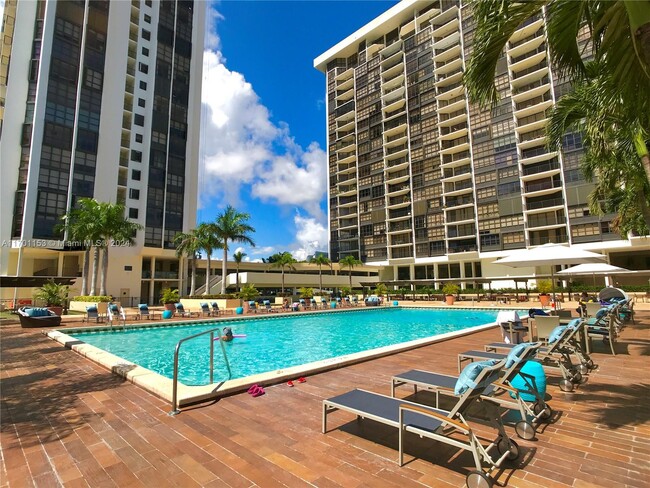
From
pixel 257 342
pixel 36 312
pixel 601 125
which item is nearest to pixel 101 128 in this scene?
pixel 36 312

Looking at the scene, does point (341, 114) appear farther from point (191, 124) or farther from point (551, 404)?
point (551, 404)

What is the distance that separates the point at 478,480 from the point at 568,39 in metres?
4.66

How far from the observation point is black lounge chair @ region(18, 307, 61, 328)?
609 inches

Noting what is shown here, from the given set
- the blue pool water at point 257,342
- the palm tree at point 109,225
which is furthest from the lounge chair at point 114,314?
the palm tree at point 109,225

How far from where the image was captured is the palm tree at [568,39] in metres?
3.42

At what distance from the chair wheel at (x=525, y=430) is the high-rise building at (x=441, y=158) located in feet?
135

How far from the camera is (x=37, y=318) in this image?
15617mm

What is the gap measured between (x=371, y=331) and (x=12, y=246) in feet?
110

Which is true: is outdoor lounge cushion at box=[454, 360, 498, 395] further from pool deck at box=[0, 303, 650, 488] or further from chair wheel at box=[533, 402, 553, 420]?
chair wheel at box=[533, 402, 553, 420]

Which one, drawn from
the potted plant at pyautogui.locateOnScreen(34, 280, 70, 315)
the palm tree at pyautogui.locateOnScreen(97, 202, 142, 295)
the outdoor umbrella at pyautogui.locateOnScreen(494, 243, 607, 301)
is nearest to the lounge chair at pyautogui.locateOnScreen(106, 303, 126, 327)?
the potted plant at pyautogui.locateOnScreen(34, 280, 70, 315)

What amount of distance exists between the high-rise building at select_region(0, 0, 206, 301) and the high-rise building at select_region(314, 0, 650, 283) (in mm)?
30331

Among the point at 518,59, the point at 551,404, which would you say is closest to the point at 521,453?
the point at 551,404

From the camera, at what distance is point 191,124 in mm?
44469

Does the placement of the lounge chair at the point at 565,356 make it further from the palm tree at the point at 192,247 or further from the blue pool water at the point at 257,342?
the palm tree at the point at 192,247
